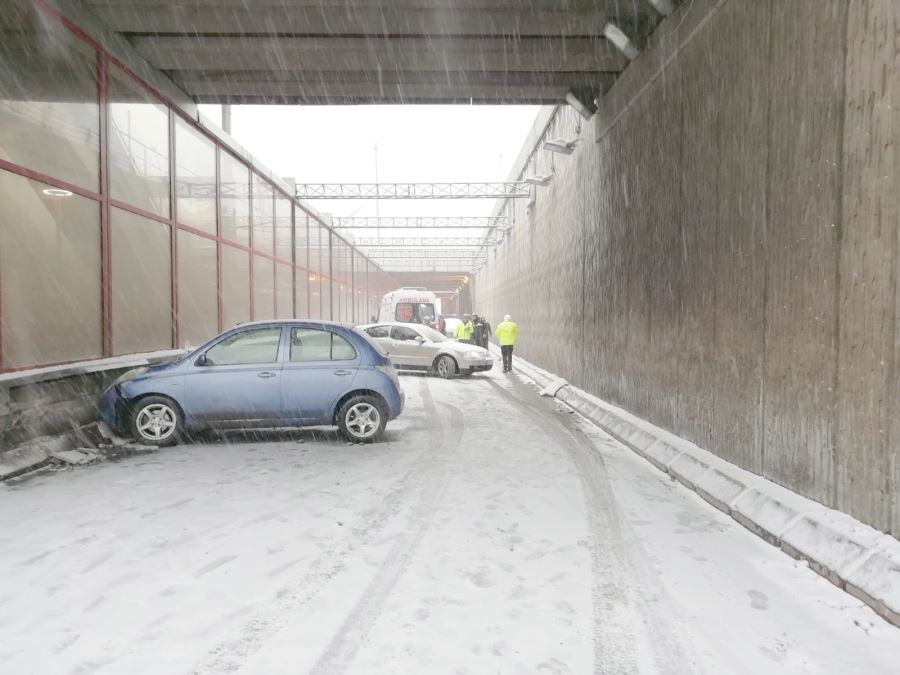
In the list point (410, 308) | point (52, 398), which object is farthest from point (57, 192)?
point (410, 308)

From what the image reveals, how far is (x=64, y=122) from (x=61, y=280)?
2072 millimetres

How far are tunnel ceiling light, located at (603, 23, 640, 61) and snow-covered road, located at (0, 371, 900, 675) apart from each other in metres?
6.18

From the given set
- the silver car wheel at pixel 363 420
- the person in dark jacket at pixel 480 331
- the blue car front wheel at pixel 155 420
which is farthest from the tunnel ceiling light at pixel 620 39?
the person in dark jacket at pixel 480 331

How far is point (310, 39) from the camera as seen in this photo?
9.36 meters

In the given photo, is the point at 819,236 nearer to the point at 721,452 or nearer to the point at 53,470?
the point at 721,452

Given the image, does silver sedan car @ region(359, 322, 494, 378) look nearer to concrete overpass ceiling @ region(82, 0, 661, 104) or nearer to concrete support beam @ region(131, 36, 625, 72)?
concrete overpass ceiling @ region(82, 0, 661, 104)

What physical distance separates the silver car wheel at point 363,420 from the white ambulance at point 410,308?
20.5 metres

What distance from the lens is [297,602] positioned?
3387 mm

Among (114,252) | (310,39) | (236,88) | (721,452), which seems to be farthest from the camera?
(236,88)

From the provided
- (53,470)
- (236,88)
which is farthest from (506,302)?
(53,470)

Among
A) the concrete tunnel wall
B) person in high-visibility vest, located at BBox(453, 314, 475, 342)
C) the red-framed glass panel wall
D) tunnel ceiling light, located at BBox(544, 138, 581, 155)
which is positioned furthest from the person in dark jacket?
the concrete tunnel wall

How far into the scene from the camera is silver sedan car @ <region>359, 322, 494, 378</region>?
16.6 meters

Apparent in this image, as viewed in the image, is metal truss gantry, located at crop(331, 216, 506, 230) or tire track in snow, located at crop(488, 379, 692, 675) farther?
metal truss gantry, located at crop(331, 216, 506, 230)

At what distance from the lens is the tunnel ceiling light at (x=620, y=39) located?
8484 millimetres
